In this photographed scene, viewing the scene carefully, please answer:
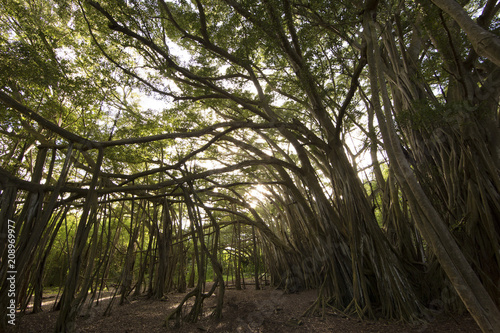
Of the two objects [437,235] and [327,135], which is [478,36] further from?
[327,135]

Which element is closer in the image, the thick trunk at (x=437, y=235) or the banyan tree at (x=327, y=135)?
the thick trunk at (x=437, y=235)

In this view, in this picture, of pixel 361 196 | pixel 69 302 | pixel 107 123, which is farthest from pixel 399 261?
pixel 107 123

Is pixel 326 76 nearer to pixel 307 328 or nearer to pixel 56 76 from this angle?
pixel 307 328

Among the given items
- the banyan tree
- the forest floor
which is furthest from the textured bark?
the forest floor

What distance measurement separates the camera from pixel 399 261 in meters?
3.06

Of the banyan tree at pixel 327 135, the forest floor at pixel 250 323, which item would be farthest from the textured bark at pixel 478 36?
the forest floor at pixel 250 323

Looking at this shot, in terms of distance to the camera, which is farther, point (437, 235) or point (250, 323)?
point (250, 323)

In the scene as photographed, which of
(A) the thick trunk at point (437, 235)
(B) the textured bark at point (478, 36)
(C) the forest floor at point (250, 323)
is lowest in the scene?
(C) the forest floor at point (250, 323)

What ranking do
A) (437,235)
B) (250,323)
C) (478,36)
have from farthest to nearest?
(250,323)
(437,235)
(478,36)

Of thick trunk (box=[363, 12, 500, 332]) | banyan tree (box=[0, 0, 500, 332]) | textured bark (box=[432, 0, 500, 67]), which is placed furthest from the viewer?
banyan tree (box=[0, 0, 500, 332])

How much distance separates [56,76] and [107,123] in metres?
1.85

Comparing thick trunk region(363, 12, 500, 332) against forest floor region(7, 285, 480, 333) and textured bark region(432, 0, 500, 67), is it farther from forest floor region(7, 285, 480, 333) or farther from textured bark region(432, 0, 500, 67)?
forest floor region(7, 285, 480, 333)

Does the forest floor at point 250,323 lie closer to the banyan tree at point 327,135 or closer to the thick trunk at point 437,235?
the banyan tree at point 327,135

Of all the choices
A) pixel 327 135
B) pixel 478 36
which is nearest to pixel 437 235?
pixel 478 36
